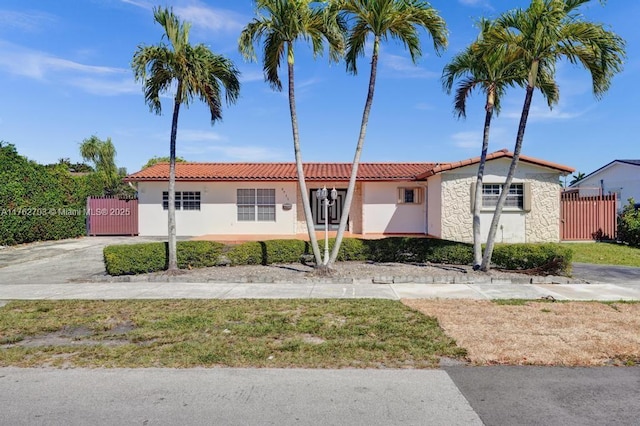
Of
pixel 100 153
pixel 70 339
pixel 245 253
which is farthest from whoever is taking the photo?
pixel 100 153

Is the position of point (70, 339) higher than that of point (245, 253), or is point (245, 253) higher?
point (245, 253)

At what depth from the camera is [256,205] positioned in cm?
1962

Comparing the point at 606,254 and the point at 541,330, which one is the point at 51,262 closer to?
the point at 541,330

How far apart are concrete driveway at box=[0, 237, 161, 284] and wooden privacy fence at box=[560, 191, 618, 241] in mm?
17671

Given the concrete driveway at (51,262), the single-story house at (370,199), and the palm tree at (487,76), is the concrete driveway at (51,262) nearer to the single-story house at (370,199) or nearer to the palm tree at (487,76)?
the single-story house at (370,199)

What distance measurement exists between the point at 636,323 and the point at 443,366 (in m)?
3.65

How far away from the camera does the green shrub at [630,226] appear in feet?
54.9

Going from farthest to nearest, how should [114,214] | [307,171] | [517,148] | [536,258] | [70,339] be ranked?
[114,214] < [307,171] < [536,258] < [517,148] < [70,339]

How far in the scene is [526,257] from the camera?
10.9 metres

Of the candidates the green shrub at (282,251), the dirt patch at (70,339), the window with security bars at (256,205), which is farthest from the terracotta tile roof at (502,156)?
the dirt patch at (70,339)

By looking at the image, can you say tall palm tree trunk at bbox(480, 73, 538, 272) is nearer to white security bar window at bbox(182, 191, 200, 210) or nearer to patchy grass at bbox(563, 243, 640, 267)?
patchy grass at bbox(563, 243, 640, 267)

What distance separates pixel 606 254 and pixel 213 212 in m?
15.7

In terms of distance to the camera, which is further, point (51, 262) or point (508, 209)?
point (508, 209)

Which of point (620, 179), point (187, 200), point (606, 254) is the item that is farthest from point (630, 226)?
point (187, 200)
